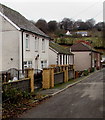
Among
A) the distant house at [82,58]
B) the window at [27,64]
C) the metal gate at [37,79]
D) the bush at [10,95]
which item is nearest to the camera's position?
the bush at [10,95]

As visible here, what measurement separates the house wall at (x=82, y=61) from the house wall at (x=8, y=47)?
3315 centimetres

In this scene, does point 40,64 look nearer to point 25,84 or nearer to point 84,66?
point 25,84

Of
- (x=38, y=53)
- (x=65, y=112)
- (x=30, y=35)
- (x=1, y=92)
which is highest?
(x=30, y=35)

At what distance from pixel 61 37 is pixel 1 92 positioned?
66.3 meters

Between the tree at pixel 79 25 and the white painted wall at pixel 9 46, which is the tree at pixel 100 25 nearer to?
the white painted wall at pixel 9 46

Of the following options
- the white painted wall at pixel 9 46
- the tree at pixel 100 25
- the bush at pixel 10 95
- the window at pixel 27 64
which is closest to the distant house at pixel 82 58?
the tree at pixel 100 25

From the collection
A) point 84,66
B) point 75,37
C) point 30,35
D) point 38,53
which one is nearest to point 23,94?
point 30,35

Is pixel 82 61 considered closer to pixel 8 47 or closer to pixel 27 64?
pixel 27 64

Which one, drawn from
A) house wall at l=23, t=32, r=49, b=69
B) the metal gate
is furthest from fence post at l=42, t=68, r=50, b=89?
house wall at l=23, t=32, r=49, b=69

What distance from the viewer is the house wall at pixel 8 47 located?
2114 centimetres

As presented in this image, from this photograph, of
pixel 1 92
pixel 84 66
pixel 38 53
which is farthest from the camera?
pixel 84 66

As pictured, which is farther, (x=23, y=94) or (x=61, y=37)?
(x=61, y=37)

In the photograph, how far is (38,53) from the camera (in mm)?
26031

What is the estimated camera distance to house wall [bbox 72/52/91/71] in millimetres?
53344
